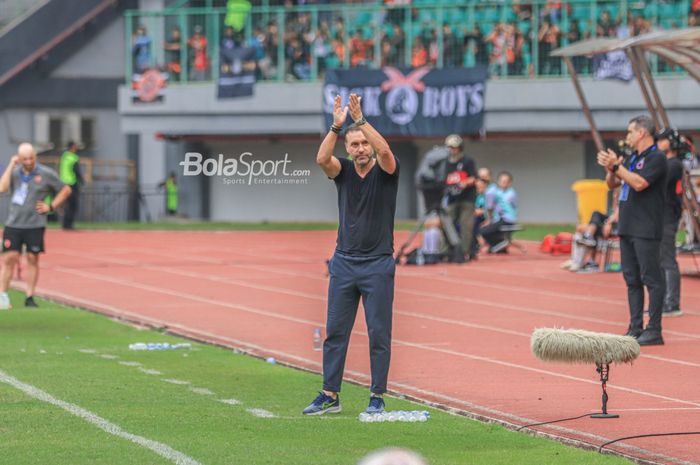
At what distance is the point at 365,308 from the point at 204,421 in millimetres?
1322

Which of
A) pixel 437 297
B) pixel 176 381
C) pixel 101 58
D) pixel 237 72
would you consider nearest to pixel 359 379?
pixel 176 381

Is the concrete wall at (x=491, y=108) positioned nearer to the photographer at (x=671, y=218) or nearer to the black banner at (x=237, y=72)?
the black banner at (x=237, y=72)

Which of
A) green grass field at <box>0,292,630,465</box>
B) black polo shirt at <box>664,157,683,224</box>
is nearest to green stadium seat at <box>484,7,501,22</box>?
black polo shirt at <box>664,157,683,224</box>

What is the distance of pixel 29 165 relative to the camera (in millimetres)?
A: 18109

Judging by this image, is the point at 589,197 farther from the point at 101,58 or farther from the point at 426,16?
the point at 101,58

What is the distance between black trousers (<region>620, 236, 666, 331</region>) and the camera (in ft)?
45.2

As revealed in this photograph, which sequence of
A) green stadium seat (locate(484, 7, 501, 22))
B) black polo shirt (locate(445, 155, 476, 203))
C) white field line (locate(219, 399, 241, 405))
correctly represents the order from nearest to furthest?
white field line (locate(219, 399, 241, 405)) < black polo shirt (locate(445, 155, 476, 203)) < green stadium seat (locate(484, 7, 501, 22))

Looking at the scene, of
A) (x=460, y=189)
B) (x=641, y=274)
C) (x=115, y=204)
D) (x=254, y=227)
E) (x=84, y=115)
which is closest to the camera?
(x=641, y=274)

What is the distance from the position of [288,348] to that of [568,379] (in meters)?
3.27

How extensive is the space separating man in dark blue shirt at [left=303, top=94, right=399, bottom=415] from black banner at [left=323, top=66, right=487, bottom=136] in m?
29.4

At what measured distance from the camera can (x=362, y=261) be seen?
33.3 feet

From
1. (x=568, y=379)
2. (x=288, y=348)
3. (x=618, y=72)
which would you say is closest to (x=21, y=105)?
(x=618, y=72)

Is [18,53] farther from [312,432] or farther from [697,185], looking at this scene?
[312,432]

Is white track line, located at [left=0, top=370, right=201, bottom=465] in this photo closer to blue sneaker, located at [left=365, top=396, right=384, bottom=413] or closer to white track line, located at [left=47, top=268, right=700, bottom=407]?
blue sneaker, located at [left=365, top=396, right=384, bottom=413]
